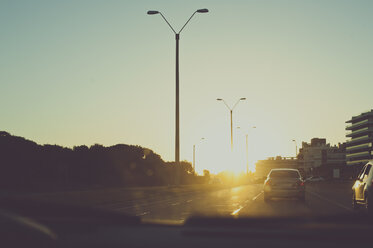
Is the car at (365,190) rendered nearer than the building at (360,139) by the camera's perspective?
Yes

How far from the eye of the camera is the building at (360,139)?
173750 millimetres

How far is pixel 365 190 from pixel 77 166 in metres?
79.3

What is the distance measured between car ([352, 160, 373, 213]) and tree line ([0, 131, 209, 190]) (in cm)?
4429

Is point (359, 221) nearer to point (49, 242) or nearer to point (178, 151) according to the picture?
point (49, 242)

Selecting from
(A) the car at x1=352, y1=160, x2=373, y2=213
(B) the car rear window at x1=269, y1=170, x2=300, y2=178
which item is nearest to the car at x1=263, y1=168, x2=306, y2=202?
(B) the car rear window at x1=269, y1=170, x2=300, y2=178

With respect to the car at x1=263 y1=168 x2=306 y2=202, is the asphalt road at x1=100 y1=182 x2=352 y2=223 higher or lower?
lower

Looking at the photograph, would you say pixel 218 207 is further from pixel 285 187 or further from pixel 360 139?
pixel 360 139

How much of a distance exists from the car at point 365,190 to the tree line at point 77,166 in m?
44.3

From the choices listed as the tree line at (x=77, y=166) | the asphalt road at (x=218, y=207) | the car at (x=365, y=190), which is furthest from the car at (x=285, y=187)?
the tree line at (x=77, y=166)

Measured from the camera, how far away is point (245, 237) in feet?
9.09

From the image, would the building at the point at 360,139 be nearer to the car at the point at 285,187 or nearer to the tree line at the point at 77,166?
the tree line at the point at 77,166

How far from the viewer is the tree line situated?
231 feet

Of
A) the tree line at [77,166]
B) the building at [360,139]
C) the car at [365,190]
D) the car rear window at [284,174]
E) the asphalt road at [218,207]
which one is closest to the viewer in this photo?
the car at [365,190]

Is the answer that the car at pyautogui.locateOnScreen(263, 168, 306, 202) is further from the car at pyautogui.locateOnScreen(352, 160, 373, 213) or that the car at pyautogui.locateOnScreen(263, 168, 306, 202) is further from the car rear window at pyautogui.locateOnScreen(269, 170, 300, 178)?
the car at pyautogui.locateOnScreen(352, 160, 373, 213)
